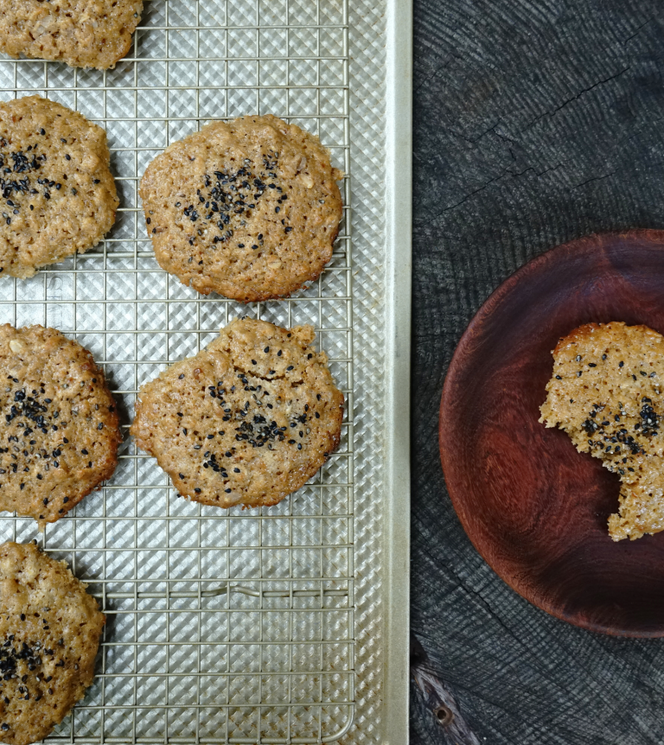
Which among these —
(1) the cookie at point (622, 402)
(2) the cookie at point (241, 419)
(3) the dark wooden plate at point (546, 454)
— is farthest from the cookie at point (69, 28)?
(1) the cookie at point (622, 402)

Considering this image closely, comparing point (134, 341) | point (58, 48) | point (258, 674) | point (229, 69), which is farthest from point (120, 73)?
point (258, 674)

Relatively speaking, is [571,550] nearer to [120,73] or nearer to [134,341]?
[134,341]

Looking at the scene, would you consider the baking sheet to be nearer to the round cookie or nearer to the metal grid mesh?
the metal grid mesh

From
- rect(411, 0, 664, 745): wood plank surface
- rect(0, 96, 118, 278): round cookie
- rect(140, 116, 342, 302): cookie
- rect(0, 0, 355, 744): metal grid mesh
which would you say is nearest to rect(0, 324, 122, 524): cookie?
rect(0, 0, 355, 744): metal grid mesh

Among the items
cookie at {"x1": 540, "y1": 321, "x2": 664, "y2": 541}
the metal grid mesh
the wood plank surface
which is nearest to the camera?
cookie at {"x1": 540, "y1": 321, "x2": 664, "y2": 541}

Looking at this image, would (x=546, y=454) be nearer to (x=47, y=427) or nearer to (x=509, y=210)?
(x=509, y=210)

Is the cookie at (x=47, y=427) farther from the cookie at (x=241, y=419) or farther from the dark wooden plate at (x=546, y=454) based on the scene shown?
the dark wooden plate at (x=546, y=454)
